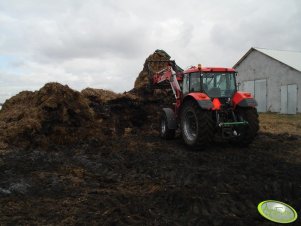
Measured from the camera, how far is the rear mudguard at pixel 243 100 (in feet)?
30.5

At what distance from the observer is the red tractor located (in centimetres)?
895

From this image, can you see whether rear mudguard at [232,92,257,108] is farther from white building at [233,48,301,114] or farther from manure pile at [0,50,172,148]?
A: white building at [233,48,301,114]

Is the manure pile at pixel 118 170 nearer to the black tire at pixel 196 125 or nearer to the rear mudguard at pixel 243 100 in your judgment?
the black tire at pixel 196 125

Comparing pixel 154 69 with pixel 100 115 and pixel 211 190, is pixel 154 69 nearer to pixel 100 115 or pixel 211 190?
pixel 100 115

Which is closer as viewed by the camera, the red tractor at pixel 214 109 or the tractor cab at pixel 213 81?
the red tractor at pixel 214 109

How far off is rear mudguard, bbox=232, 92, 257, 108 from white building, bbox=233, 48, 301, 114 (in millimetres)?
13023

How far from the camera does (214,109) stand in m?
9.20

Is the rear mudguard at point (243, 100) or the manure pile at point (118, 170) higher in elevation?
the rear mudguard at point (243, 100)

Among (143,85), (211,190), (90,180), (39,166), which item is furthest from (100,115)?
(211,190)

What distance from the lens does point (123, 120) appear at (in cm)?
1326

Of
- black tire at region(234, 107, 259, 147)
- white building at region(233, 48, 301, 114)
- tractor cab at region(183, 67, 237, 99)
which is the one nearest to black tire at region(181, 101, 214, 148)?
tractor cab at region(183, 67, 237, 99)

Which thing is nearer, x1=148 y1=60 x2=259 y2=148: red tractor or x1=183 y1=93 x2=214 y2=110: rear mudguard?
x1=183 y1=93 x2=214 y2=110: rear mudguard

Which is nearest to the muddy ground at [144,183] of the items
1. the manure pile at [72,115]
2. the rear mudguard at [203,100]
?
the manure pile at [72,115]

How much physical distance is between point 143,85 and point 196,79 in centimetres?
494
